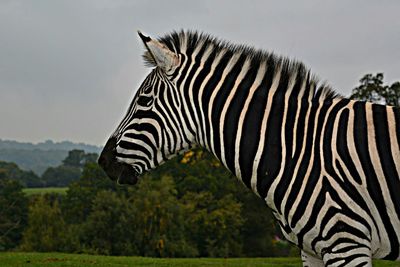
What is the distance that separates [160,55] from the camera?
16.2 feet

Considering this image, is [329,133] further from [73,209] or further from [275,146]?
[73,209]

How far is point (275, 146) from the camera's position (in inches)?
181

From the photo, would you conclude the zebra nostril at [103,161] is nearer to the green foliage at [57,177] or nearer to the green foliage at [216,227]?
the green foliage at [216,227]

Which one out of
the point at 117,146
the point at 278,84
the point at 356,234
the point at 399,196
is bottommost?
the point at 356,234

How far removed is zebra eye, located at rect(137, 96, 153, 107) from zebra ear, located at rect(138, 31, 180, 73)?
0.33m

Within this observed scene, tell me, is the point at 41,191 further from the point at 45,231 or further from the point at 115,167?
the point at 115,167

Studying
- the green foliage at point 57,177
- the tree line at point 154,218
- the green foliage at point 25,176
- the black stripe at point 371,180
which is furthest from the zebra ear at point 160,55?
the green foliage at point 57,177

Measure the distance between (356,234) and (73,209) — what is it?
167ft

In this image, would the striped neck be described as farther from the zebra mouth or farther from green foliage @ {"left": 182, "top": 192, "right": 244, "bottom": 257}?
green foliage @ {"left": 182, "top": 192, "right": 244, "bottom": 257}

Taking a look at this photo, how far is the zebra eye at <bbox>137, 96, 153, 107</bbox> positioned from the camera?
16.5 ft

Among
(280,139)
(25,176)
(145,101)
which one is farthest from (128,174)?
(25,176)

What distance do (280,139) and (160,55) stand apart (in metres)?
1.40

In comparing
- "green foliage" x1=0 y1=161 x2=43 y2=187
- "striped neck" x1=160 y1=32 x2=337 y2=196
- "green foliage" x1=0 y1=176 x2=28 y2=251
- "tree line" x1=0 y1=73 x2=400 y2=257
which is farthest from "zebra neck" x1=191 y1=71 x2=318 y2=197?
"green foliage" x1=0 y1=161 x2=43 y2=187

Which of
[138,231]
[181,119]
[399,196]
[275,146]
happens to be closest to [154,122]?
[181,119]
